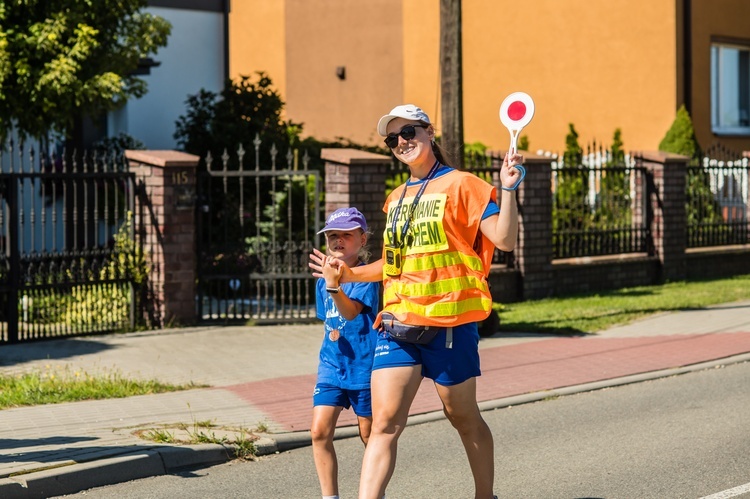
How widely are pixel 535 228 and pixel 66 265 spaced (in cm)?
658

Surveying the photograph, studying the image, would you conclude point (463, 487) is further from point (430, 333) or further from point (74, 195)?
point (74, 195)

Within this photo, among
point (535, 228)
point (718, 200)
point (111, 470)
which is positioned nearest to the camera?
point (111, 470)

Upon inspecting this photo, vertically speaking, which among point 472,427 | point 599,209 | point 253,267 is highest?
point 599,209

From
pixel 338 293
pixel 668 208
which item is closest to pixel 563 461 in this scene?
pixel 338 293

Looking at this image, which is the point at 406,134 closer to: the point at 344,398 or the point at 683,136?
the point at 344,398

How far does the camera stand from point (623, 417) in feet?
29.4

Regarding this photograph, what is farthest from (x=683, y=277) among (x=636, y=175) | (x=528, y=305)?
(x=528, y=305)

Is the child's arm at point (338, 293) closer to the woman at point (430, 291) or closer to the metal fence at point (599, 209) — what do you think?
the woman at point (430, 291)

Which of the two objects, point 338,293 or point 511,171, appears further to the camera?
point 338,293

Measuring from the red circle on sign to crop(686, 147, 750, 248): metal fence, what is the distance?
14.7 m

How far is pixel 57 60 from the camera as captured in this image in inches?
622

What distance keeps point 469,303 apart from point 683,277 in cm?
1436

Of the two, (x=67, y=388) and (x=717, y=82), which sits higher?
(x=717, y=82)

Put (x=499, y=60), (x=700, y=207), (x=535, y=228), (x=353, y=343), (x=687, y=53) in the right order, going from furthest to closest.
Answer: (x=499, y=60) → (x=687, y=53) → (x=700, y=207) → (x=535, y=228) → (x=353, y=343)
